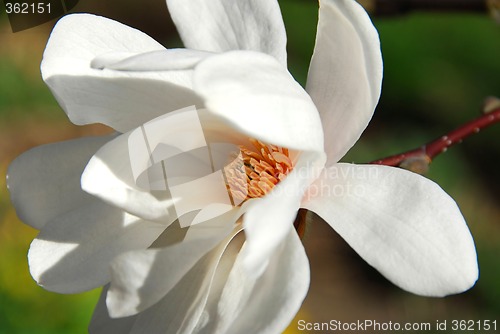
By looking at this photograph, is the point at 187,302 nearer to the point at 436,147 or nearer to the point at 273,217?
the point at 273,217

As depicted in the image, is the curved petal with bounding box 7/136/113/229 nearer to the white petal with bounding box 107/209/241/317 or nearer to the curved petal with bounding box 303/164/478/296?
the white petal with bounding box 107/209/241/317

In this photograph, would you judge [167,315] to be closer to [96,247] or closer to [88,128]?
[96,247]

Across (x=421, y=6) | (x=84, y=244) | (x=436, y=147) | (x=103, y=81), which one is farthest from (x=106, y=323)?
(x=421, y=6)

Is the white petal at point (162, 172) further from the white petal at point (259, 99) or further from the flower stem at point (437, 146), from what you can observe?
the flower stem at point (437, 146)

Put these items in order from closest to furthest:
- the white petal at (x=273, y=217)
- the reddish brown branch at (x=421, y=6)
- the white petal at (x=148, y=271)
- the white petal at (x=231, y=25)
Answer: the white petal at (x=273, y=217)
the white petal at (x=148, y=271)
the white petal at (x=231, y=25)
the reddish brown branch at (x=421, y=6)

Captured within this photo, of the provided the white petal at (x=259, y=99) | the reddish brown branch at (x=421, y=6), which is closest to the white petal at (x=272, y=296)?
the white petal at (x=259, y=99)

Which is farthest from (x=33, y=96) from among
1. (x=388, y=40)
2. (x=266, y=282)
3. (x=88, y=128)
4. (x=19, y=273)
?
(x=266, y=282)
